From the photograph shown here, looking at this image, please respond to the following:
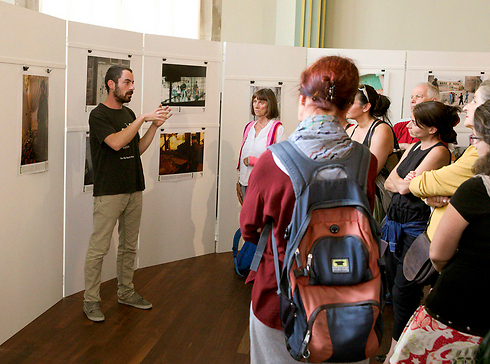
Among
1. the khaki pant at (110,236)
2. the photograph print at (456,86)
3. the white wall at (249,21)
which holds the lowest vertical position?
the khaki pant at (110,236)

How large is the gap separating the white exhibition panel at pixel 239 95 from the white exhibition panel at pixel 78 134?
135 cm

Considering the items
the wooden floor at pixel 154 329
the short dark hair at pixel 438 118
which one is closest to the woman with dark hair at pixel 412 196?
the short dark hair at pixel 438 118

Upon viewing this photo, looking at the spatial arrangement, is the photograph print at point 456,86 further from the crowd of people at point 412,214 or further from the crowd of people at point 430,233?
the crowd of people at point 430,233

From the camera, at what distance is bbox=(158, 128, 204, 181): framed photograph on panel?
490 cm

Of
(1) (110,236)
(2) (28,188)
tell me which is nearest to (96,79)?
(2) (28,188)

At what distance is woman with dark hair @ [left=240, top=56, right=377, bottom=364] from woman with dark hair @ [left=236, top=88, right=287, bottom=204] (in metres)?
2.86

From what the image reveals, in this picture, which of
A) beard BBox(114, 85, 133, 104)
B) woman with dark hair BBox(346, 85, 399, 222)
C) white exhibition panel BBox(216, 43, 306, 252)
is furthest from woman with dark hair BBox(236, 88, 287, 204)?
beard BBox(114, 85, 133, 104)

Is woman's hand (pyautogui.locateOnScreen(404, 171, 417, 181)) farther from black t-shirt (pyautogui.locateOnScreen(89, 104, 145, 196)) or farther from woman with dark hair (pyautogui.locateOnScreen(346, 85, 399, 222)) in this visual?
black t-shirt (pyautogui.locateOnScreen(89, 104, 145, 196))

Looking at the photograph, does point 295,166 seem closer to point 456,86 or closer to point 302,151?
point 302,151

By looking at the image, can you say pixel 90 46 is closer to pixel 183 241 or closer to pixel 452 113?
pixel 183 241

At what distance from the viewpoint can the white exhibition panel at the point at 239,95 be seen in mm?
5230

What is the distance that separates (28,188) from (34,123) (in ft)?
1.61

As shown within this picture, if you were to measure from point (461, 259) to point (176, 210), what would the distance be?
3.62 metres

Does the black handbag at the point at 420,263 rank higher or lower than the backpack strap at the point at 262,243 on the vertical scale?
lower
